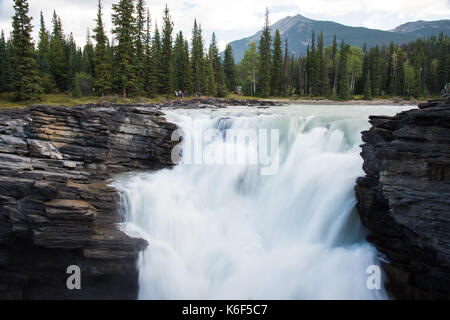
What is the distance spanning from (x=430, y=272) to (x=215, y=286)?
6.33m

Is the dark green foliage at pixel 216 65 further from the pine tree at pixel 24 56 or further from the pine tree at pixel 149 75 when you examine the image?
the pine tree at pixel 24 56

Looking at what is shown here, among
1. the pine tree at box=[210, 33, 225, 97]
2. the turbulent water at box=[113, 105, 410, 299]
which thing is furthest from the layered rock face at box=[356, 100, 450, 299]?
the pine tree at box=[210, 33, 225, 97]

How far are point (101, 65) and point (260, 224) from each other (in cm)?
3464

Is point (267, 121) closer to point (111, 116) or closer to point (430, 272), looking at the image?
point (111, 116)

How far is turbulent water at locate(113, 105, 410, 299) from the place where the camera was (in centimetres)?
961

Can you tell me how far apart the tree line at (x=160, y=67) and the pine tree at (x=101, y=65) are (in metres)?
0.12

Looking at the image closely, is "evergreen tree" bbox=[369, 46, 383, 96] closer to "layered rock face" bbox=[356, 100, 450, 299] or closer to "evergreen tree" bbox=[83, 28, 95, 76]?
"evergreen tree" bbox=[83, 28, 95, 76]

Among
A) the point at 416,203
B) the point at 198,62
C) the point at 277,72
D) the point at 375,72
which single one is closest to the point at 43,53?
the point at 198,62

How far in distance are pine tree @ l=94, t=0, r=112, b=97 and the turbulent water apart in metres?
27.9

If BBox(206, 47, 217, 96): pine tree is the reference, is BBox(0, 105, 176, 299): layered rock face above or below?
below

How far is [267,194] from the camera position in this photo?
519 inches
